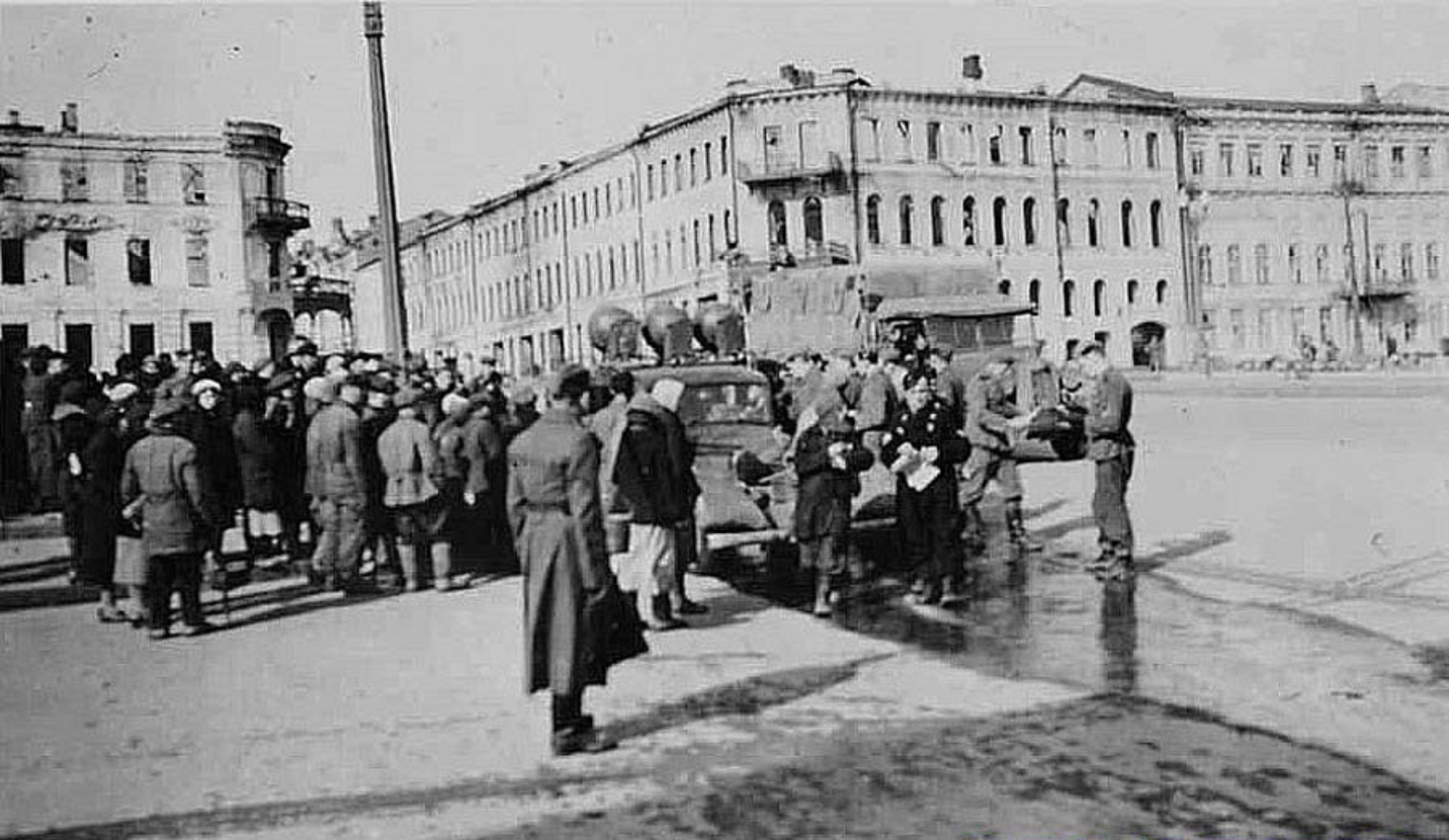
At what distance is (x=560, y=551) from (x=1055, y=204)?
58.0 m

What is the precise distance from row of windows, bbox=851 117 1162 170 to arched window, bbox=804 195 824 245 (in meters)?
1.96

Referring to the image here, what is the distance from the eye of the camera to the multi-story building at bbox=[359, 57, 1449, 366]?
2245 inches

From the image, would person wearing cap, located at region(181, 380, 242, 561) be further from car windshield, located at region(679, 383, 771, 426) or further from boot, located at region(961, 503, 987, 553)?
boot, located at region(961, 503, 987, 553)

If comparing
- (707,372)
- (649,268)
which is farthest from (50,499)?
(649,268)

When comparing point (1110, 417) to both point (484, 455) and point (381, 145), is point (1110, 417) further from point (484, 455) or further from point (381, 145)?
point (381, 145)

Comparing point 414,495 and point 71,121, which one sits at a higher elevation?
point 71,121

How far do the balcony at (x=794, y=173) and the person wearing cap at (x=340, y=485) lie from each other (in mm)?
44751

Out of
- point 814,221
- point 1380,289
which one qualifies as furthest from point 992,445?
point 1380,289

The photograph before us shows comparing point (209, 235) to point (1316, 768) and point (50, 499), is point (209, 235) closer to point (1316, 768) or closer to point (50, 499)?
point (50, 499)

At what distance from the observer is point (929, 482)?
1099 centimetres

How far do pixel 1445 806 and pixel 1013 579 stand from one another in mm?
6400

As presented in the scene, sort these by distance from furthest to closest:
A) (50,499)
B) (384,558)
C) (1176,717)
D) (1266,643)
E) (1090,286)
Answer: (1090,286) → (50,499) → (384,558) → (1266,643) → (1176,717)

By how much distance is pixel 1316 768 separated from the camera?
21.1 feet

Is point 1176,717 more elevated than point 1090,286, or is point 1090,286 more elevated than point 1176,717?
point 1090,286
